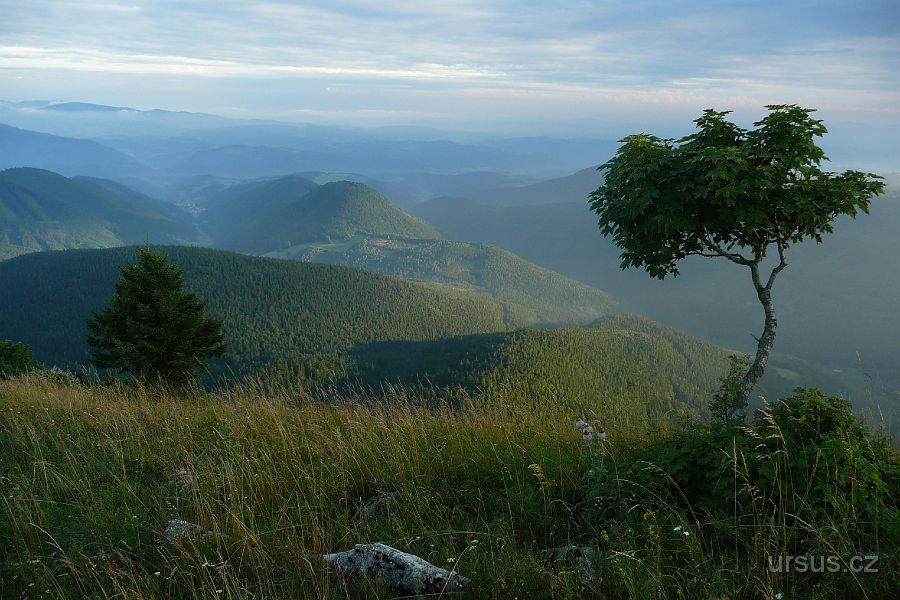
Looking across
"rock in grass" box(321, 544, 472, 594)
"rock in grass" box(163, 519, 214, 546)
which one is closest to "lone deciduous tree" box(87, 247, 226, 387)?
"rock in grass" box(163, 519, 214, 546)

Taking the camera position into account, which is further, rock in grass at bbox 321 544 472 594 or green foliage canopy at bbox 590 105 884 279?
green foliage canopy at bbox 590 105 884 279

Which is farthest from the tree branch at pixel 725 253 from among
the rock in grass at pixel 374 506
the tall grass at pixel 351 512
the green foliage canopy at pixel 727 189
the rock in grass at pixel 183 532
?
the rock in grass at pixel 183 532

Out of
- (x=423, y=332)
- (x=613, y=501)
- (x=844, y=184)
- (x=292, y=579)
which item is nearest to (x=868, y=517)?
(x=613, y=501)

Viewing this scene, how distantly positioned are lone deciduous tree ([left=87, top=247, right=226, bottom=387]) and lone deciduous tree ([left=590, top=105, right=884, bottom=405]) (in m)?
20.4

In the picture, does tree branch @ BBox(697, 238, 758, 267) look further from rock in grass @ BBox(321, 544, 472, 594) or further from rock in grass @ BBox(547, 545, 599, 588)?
rock in grass @ BBox(321, 544, 472, 594)

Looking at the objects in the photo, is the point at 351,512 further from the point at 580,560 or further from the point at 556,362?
the point at 556,362

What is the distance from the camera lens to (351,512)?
4859mm

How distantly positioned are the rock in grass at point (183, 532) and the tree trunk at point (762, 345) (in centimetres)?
673

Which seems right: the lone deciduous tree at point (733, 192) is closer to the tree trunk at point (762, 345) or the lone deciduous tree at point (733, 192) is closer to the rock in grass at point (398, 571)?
the tree trunk at point (762, 345)

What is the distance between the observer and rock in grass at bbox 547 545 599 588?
3291mm

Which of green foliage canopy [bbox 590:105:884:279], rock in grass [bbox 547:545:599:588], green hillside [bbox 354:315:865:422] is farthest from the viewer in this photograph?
green hillside [bbox 354:315:865:422]

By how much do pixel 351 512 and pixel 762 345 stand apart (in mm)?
6364

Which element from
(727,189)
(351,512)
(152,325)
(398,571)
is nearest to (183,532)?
(351,512)

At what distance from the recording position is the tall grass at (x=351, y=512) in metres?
3.40
